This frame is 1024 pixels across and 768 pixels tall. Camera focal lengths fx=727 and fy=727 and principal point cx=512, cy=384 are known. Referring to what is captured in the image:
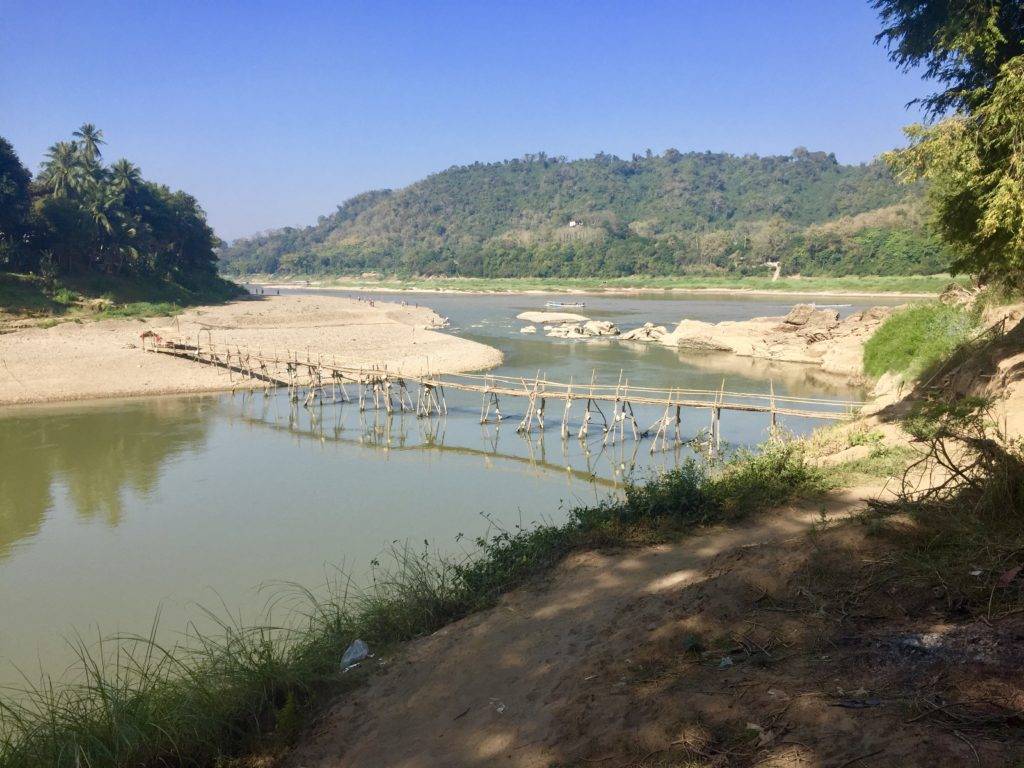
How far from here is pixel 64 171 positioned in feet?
170

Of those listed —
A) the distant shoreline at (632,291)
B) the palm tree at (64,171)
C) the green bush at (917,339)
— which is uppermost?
the palm tree at (64,171)

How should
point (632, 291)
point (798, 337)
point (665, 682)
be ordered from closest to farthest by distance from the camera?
1. point (665, 682)
2. point (798, 337)
3. point (632, 291)

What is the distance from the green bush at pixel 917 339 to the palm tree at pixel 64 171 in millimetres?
49888

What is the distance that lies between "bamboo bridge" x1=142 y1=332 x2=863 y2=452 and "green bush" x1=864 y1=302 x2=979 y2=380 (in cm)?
222

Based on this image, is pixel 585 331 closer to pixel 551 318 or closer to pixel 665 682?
pixel 551 318

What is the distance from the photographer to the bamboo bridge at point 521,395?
1892cm

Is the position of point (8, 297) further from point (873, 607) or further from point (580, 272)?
point (580, 272)

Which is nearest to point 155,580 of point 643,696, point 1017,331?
point 643,696

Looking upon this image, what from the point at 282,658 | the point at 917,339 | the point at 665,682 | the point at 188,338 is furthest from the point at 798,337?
the point at 665,682

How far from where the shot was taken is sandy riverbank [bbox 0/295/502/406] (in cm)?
2762

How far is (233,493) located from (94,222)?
4112 centimetres

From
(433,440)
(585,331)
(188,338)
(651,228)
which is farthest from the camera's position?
(651,228)

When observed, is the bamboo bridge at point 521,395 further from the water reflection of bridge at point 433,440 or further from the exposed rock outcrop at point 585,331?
the exposed rock outcrop at point 585,331

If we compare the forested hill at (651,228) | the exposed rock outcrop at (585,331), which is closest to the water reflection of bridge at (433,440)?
the exposed rock outcrop at (585,331)
